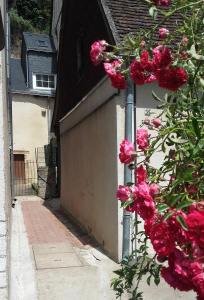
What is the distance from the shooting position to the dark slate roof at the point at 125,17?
7.62 metres

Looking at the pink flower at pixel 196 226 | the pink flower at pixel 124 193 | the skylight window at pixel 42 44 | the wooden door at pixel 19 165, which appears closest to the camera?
the pink flower at pixel 196 226

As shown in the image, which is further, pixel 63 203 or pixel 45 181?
pixel 45 181

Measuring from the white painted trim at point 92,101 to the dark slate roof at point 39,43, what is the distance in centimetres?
1484

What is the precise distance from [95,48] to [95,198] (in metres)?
6.73

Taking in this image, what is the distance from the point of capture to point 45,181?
58.0 feet

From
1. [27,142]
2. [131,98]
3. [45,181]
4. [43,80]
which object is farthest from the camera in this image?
[43,80]

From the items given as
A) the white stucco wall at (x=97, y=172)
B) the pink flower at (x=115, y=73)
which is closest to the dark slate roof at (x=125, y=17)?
the white stucco wall at (x=97, y=172)

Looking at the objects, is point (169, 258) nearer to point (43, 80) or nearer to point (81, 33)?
point (81, 33)

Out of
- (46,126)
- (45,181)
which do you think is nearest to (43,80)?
(46,126)

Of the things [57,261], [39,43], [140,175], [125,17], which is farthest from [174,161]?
[39,43]

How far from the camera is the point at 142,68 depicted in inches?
91.4

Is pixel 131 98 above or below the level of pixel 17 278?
above

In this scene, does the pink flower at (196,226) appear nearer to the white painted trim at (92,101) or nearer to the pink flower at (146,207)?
the pink flower at (146,207)

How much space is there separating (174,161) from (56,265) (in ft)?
18.2
